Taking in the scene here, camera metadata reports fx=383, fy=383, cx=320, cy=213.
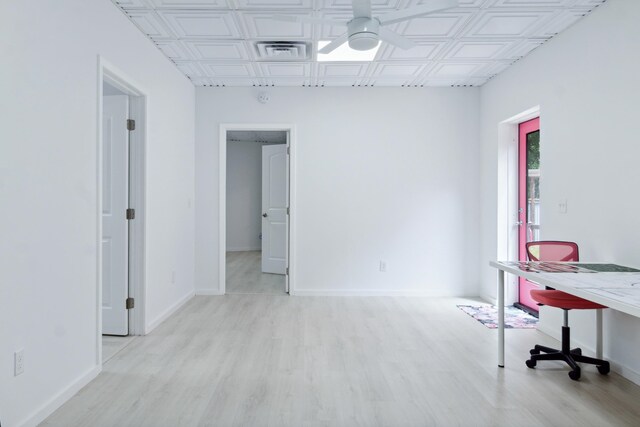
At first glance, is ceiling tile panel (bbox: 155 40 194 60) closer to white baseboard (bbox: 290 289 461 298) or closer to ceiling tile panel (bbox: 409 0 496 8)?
ceiling tile panel (bbox: 409 0 496 8)

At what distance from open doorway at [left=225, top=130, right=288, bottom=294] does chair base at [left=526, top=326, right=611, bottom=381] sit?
2958 mm

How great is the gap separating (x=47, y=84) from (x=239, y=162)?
675cm

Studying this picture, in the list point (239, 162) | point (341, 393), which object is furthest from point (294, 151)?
point (239, 162)

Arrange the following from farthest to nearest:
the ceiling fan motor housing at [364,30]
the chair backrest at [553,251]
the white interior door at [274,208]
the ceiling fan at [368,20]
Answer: the white interior door at [274,208] → the chair backrest at [553,251] → the ceiling fan motor housing at [364,30] → the ceiling fan at [368,20]

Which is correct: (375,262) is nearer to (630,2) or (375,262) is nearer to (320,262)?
(320,262)

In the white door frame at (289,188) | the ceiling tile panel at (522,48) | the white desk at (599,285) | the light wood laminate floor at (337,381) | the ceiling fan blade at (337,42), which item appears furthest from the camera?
the white door frame at (289,188)

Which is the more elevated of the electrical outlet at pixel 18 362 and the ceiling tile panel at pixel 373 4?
the ceiling tile panel at pixel 373 4

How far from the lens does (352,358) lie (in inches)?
111

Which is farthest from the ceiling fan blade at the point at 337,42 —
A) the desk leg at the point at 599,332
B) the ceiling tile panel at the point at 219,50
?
the desk leg at the point at 599,332

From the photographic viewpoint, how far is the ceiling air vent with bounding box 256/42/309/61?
3.49m

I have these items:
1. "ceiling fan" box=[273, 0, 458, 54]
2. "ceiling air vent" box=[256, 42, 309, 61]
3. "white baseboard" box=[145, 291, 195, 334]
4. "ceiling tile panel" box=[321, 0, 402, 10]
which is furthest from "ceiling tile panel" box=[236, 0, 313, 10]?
"white baseboard" box=[145, 291, 195, 334]

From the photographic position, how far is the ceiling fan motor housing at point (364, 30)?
7.57 ft

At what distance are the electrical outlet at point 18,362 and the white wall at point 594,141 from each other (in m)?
3.52

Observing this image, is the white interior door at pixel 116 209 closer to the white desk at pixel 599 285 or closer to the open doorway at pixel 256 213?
the open doorway at pixel 256 213
